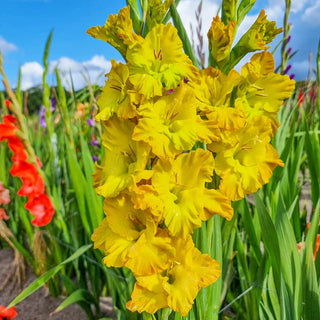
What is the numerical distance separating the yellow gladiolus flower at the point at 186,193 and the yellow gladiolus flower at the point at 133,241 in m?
0.03

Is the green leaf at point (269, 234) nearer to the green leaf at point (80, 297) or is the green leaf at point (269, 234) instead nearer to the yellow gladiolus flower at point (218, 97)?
the yellow gladiolus flower at point (218, 97)

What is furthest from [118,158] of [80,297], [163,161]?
[80,297]

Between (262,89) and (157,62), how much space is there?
20 centimetres

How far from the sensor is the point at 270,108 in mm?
628

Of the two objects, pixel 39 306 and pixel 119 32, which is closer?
pixel 119 32

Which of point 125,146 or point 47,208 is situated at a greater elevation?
point 125,146

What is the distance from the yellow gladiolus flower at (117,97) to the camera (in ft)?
1.73

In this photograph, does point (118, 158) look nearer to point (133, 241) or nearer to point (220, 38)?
point (133, 241)

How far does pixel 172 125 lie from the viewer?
548 millimetres

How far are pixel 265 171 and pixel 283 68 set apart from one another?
1.02 m

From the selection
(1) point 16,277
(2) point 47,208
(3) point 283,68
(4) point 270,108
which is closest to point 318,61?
(3) point 283,68

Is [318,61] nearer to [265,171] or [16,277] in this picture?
[265,171]

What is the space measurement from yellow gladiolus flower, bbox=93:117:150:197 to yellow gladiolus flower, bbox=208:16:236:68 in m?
0.18

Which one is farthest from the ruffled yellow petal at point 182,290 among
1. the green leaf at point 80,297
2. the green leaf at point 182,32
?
the green leaf at point 80,297
